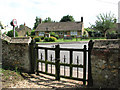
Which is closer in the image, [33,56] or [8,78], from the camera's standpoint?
[8,78]

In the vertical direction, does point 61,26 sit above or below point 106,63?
above

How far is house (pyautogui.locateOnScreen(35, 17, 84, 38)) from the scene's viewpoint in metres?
44.0

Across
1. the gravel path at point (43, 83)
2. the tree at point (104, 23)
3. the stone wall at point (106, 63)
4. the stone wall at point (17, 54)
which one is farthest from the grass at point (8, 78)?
the tree at point (104, 23)

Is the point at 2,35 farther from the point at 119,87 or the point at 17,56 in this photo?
the point at 119,87

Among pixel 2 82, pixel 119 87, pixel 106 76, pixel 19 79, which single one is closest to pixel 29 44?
pixel 19 79

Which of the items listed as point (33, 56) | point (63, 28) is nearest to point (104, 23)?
point (63, 28)

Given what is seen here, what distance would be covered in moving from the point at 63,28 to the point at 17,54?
1617 inches

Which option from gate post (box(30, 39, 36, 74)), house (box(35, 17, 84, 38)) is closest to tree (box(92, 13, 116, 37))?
house (box(35, 17, 84, 38))

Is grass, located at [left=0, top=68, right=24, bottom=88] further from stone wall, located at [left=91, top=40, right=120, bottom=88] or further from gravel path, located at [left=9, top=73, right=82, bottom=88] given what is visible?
stone wall, located at [left=91, top=40, right=120, bottom=88]

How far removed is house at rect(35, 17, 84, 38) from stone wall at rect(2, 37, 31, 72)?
3879 cm

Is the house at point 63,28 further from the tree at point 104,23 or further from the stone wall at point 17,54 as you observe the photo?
the stone wall at point 17,54

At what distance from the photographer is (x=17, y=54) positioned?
5.39 metres

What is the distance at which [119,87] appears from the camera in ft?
11.5

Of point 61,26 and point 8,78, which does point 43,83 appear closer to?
point 8,78
